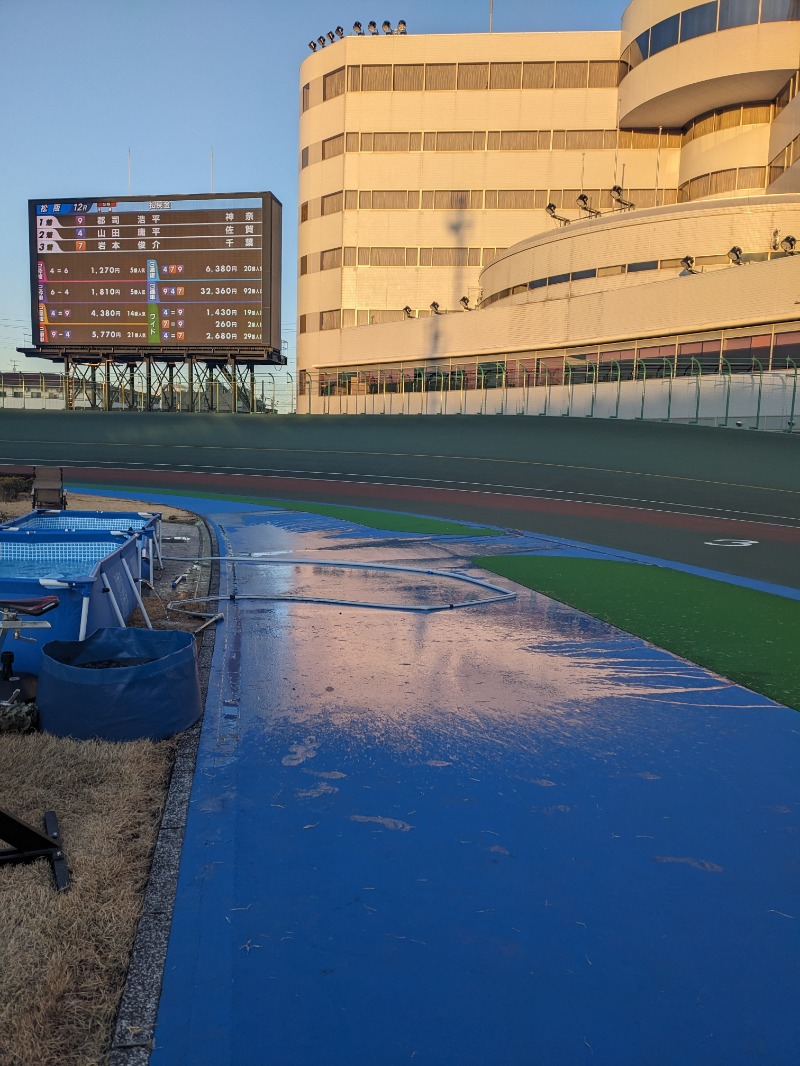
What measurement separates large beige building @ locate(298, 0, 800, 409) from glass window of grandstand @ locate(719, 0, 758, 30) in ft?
0.31

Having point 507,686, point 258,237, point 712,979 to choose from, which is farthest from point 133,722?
point 258,237

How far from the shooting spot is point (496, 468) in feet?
82.8

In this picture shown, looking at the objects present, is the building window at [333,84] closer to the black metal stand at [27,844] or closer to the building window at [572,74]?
the building window at [572,74]

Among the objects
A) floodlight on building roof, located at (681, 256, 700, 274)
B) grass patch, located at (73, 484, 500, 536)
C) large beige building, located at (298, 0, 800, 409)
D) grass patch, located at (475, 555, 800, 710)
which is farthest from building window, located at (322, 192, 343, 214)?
grass patch, located at (475, 555, 800, 710)

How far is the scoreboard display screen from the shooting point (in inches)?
1202

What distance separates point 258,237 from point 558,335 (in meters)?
16.3

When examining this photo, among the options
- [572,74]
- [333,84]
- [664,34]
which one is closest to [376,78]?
[333,84]

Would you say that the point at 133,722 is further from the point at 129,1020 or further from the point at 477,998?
the point at 477,998

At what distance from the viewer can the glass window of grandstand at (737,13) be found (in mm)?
37875

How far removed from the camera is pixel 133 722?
421cm

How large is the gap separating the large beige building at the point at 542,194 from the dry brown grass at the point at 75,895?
104ft

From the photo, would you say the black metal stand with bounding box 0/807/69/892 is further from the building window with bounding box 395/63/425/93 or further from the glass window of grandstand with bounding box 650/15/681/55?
the building window with bounding box 395/63/425/93

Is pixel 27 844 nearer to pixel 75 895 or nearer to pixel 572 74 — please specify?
pixel 75 895

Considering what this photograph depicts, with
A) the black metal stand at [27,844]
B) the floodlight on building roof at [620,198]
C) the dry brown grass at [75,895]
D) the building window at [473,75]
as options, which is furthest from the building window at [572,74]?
the black metal stand at [27,844]
